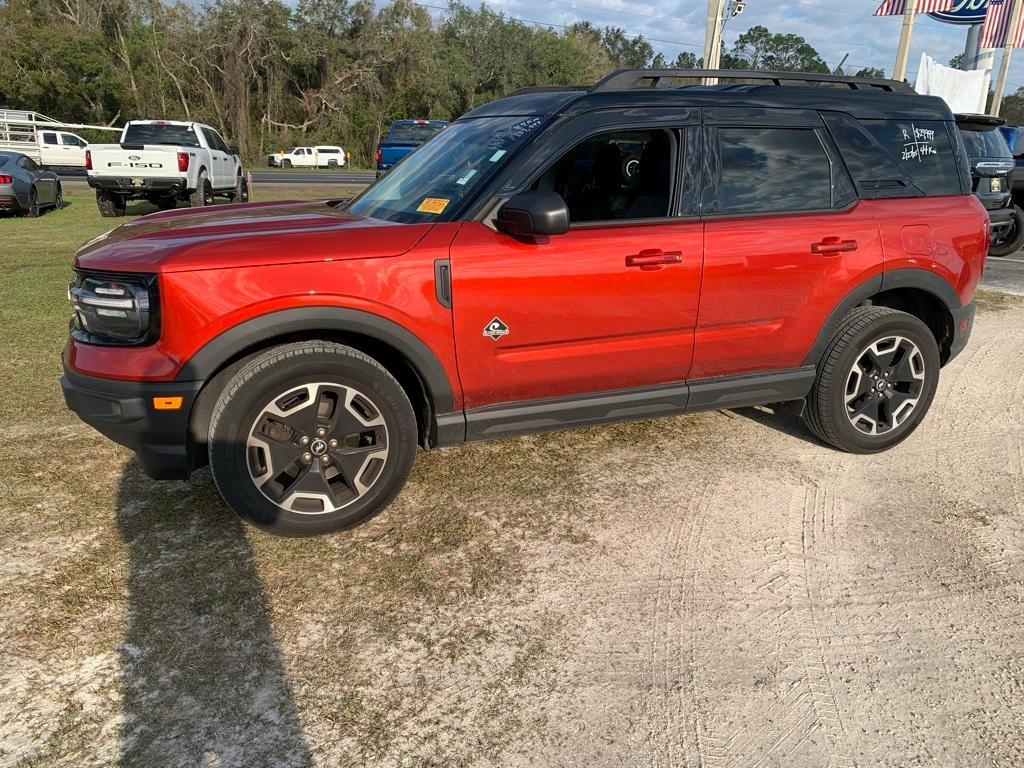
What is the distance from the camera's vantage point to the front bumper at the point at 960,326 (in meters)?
4.42

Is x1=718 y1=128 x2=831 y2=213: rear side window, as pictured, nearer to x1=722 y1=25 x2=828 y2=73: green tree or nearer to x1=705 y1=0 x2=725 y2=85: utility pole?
x1=705 y1=0 x2=725 y2=85: utility pole

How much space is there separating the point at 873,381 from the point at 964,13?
729 inches

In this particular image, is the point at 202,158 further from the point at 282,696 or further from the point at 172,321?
the point at 282,696

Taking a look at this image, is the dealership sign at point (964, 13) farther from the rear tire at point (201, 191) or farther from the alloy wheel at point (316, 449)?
the alloy wheel at point (316, 449)

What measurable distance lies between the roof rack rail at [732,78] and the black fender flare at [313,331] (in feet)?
5.21

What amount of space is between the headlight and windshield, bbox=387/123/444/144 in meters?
18.4

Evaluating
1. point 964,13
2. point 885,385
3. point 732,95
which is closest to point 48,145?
point 964,13

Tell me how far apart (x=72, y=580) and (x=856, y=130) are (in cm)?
427

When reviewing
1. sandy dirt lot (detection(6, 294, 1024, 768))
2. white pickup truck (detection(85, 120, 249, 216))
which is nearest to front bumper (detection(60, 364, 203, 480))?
sandy dirt lot (detection(6, 294, 1024, 768))

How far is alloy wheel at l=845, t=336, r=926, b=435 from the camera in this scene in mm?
4230

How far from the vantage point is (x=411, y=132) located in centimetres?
2139

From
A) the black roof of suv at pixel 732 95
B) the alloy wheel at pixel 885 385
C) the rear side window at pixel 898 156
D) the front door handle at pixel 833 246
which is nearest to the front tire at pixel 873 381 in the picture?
the alloy wheel at pixel 885 385

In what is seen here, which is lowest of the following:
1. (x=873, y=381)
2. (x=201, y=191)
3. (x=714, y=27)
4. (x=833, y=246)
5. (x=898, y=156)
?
(x=873, y=381)

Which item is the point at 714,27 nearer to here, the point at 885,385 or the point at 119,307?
the point at 885,385
